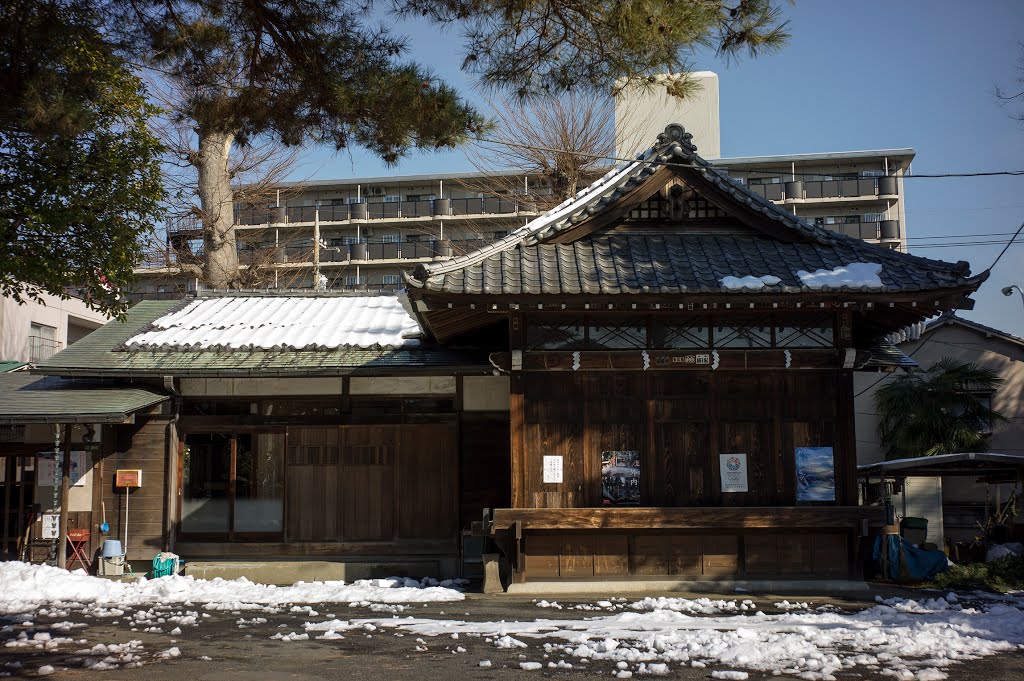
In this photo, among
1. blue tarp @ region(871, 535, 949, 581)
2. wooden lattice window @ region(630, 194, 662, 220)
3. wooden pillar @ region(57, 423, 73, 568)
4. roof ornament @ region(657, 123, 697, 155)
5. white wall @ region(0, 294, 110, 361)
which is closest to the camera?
roof ornament @ region(657, 123, 697, 155)

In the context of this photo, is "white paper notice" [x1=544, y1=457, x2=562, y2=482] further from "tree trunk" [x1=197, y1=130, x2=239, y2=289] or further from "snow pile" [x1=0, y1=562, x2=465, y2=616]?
"tree trunk" [x1=197, y1=130, x2=239, y2=289]

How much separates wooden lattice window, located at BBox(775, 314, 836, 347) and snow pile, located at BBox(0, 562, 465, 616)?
5918mm

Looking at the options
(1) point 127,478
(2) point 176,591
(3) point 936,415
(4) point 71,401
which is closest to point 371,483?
(2) point 176,591

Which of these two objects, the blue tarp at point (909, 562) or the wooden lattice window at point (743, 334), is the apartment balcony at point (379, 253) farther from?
the wooden lattice window at point (743, 334)

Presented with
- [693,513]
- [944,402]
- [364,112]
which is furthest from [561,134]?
[364,112]

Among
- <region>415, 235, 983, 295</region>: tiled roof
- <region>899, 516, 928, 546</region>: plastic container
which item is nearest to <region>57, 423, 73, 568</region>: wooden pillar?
<region>415, 235, 983, 295</region>: tiled roof

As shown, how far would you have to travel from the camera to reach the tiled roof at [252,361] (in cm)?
1516

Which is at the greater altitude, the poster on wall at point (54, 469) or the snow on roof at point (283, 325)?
the snow on roof at point (283, 325)

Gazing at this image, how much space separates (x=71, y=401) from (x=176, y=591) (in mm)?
3742

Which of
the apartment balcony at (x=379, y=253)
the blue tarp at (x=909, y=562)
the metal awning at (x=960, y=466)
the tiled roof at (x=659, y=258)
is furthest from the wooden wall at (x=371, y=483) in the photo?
the apartment balcony at (x=379, y=253)

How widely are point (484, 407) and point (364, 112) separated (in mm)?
7702

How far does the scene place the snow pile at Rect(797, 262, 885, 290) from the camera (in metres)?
12.5

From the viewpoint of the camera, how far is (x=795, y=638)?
908 cm

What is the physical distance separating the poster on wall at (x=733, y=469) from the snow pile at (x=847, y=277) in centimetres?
270
